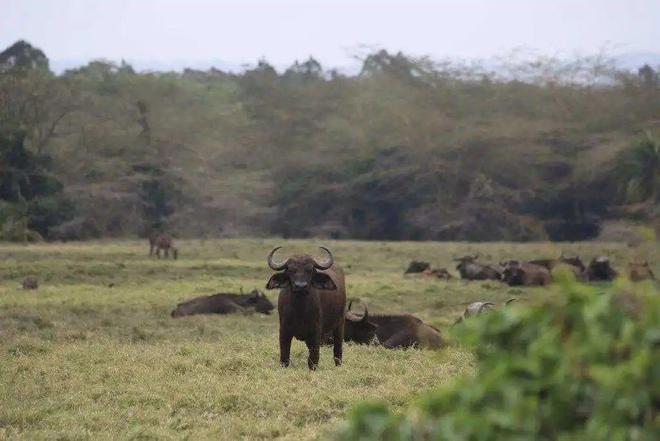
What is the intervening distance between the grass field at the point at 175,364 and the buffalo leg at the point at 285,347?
0.17 meters

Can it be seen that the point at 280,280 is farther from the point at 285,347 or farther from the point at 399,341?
the point at 399,341

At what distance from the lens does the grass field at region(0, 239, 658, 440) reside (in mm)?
7785

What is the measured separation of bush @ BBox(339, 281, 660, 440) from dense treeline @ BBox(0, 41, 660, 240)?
33658 millimetres

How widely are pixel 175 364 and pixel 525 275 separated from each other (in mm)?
12983

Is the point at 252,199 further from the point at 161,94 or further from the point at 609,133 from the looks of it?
the point at 609,133

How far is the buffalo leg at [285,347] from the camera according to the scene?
34.4ft

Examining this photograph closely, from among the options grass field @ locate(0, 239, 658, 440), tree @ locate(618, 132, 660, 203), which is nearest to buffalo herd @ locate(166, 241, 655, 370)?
grass field @ locate(0, 239, 658, 440)

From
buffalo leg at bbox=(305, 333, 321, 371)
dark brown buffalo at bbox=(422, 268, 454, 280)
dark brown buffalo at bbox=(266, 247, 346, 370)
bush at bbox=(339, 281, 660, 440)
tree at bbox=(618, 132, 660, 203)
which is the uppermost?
tree at bbox=(618, 132, 660, 203)

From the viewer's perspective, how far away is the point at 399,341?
12312 millimetres

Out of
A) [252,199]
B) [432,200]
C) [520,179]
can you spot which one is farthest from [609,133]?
[252,199]

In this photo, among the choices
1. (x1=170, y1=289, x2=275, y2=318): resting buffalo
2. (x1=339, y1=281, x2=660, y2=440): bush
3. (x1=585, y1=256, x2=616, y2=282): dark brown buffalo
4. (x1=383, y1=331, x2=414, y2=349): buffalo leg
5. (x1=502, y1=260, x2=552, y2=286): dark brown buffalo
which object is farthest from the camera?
(x1=585, y1=256, x2=616, y2=282): dark brown buffalo

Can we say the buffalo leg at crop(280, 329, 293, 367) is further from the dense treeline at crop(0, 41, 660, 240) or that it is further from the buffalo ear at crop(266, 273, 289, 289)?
the dense treeline at crop(0, 41, 660, 240)

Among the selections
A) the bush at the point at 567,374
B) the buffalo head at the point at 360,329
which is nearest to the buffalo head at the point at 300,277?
the buffalo head at the point at 360,329

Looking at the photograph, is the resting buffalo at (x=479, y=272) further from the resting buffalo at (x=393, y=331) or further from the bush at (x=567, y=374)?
the bush at (x=567, y=374)
